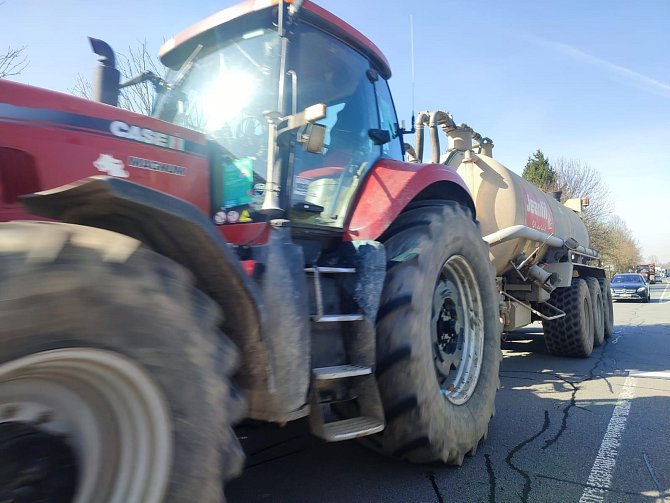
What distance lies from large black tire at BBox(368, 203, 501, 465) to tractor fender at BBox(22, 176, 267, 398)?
3.24 feet

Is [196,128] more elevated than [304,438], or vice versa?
[196,128]

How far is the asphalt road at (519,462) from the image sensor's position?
9.64 ft

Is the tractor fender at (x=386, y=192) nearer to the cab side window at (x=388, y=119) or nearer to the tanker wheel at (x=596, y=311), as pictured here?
the cab side window at (x=388, y=119)

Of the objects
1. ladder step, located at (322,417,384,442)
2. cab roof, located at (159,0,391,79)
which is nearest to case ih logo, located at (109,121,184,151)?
cab roof, located at (159,0,391,79)

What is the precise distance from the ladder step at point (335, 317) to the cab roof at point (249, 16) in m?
1.71

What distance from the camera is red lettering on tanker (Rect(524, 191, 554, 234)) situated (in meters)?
7.29

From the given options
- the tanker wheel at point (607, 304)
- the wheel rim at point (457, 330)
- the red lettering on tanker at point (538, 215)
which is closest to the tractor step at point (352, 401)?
the wheel rim at point (457, 330)

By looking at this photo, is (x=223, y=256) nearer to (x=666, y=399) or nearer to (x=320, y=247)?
(x=320, y=247)

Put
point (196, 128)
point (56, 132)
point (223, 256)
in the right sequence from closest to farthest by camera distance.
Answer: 1. point (223, 256)
2. point (56, 132)
3. point (196, 128)

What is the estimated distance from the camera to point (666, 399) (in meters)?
5.13

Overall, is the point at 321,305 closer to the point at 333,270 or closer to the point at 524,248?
the point at 333,270

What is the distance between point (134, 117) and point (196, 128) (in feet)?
2.53

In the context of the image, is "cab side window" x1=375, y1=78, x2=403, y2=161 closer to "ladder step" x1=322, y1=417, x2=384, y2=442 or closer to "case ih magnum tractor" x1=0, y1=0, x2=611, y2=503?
"case ih magnum tractor" x1=0, y1=0, x2=611, y2=503

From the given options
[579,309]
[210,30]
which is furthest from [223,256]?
[579,309]
